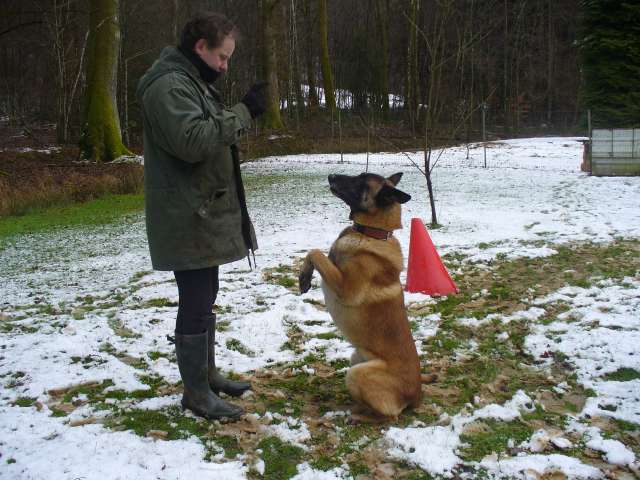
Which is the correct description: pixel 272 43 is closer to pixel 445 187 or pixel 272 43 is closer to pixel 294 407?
pixel 445 187

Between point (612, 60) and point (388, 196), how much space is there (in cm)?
1956

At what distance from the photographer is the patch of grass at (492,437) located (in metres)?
2.75

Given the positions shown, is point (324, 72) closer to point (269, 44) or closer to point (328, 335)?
point (269, 44)

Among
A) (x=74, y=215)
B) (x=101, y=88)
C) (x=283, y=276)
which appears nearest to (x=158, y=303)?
(x=283, y=276)

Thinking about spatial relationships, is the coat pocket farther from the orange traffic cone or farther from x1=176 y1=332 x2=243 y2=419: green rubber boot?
the orange traffic cone

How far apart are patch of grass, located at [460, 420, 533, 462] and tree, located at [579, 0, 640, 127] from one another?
18.9 meters

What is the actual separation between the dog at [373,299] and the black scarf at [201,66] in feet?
3.48

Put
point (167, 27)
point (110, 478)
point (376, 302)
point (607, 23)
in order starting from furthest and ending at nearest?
point (167, 27) < point (607, 23) < point (376, 302) < point (110, 478)

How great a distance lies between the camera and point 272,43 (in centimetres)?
2256

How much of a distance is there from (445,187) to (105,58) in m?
10.5

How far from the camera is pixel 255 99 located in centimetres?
293

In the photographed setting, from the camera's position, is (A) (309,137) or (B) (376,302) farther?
(A) (309,137)

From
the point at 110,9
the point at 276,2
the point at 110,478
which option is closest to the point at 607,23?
the point at 276,2

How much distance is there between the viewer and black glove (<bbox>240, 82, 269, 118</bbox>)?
9.57 feet
